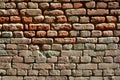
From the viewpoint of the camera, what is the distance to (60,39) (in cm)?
350

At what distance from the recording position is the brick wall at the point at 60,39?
137 inches

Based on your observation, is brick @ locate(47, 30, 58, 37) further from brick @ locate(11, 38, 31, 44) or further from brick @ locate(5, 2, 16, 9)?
brick @ locate(5, 2, 16, 9)

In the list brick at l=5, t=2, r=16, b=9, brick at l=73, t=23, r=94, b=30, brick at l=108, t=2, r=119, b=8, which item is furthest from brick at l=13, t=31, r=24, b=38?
brick at l=108, t=2, r=119, b=8

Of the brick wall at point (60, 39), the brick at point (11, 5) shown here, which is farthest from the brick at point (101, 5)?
the brick at point (11, 5)

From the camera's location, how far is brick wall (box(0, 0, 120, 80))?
3480 millimetres

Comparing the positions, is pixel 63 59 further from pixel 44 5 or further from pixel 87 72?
pixel 44 5

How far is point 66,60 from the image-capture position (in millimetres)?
3514

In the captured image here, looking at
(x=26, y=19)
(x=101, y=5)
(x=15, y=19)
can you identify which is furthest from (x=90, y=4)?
(x=15, y=19)

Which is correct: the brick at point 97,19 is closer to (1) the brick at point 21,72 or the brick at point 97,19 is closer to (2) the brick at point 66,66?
(2) the brick at point 66,66

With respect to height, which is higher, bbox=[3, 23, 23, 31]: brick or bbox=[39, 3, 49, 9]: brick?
bbox=[39, 3, 49, 9]: brick

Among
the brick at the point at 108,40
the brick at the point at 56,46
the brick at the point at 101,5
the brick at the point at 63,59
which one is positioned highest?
the brick at the point at 101,5

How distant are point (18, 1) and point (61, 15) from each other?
59cm

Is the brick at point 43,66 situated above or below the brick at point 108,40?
below

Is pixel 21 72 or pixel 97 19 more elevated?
pixel 97 19
